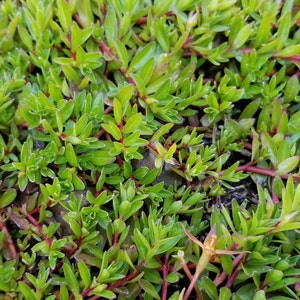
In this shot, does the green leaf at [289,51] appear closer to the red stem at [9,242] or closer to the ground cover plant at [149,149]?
the ground cover plant at [149,149]

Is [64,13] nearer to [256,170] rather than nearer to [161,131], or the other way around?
[161,131]

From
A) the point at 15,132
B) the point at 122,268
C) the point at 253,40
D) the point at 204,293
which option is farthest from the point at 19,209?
the point at 253,40

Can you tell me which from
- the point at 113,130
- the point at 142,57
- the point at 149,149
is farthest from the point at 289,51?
the point at 113,130

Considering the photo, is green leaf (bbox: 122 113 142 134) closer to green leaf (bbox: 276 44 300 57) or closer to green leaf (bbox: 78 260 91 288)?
green leaf (bbox: 78 260 91 288)

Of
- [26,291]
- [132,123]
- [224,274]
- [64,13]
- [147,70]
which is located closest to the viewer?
[26,291]

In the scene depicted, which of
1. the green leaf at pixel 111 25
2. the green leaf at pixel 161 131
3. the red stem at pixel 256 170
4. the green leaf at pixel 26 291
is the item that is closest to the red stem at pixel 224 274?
the red stem at pixel 256 170

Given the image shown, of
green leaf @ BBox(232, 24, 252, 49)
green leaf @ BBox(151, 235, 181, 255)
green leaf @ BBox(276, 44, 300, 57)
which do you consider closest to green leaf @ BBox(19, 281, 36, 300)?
green leaf @ BBox(151, 235, 181, 255)
